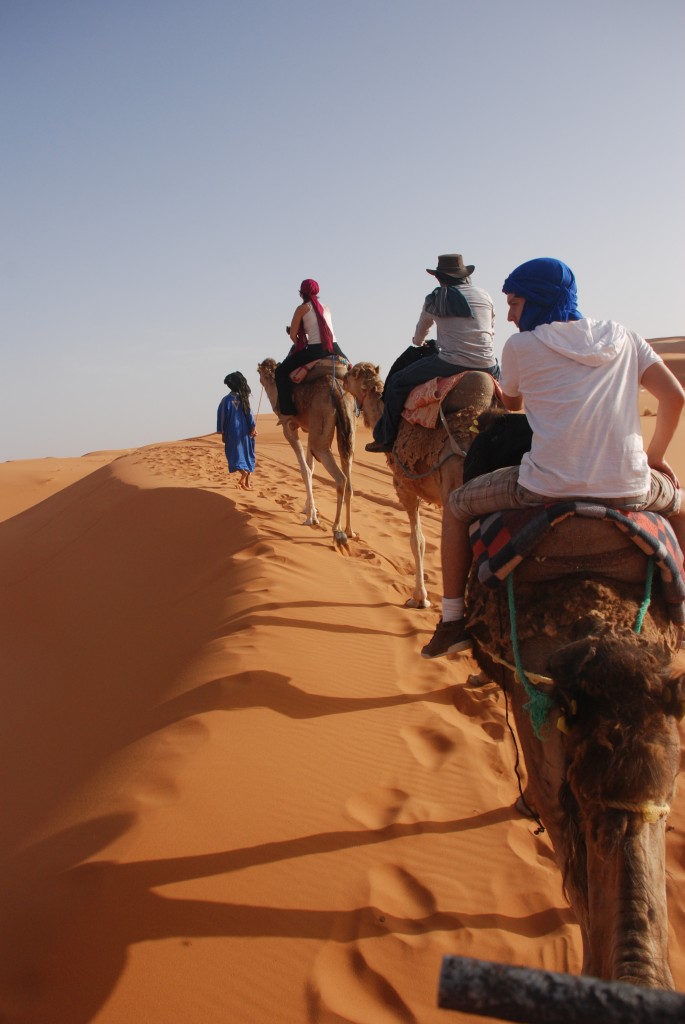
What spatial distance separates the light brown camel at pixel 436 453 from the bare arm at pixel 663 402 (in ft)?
7.70

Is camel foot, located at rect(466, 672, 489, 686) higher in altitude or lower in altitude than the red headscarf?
lower

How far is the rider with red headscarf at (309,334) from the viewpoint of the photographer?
920 centimetres

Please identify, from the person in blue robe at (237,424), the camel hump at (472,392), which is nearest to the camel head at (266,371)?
the person in blue robe at (237,424)

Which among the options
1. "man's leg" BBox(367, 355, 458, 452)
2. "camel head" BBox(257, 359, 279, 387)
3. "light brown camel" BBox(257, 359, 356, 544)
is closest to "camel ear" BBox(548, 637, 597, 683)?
"man's leg" BBox(367, 355, 458, 452)

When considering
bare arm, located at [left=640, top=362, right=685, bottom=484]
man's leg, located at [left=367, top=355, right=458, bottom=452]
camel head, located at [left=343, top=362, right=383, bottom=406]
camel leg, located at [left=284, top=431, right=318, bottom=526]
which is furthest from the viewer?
camel leg, located at [left=284, top=431, right=318, bottom=526]

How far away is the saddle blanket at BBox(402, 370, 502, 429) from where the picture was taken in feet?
18.6

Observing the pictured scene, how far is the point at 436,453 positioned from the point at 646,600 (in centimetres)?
341

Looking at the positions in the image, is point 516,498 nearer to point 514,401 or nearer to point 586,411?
point 586,411

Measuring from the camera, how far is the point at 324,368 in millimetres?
9367

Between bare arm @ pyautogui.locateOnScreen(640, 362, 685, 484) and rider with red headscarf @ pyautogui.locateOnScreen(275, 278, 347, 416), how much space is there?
6672 millimetres

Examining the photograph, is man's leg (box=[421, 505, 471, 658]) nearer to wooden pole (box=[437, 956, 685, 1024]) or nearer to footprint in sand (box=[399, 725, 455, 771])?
footprint in sand (box=[399, 725, 455, 771])

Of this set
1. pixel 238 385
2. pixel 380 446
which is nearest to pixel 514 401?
pixel 380 446

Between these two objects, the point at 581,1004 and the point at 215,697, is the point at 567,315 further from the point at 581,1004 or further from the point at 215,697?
the point at 215,697

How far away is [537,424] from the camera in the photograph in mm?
2891
